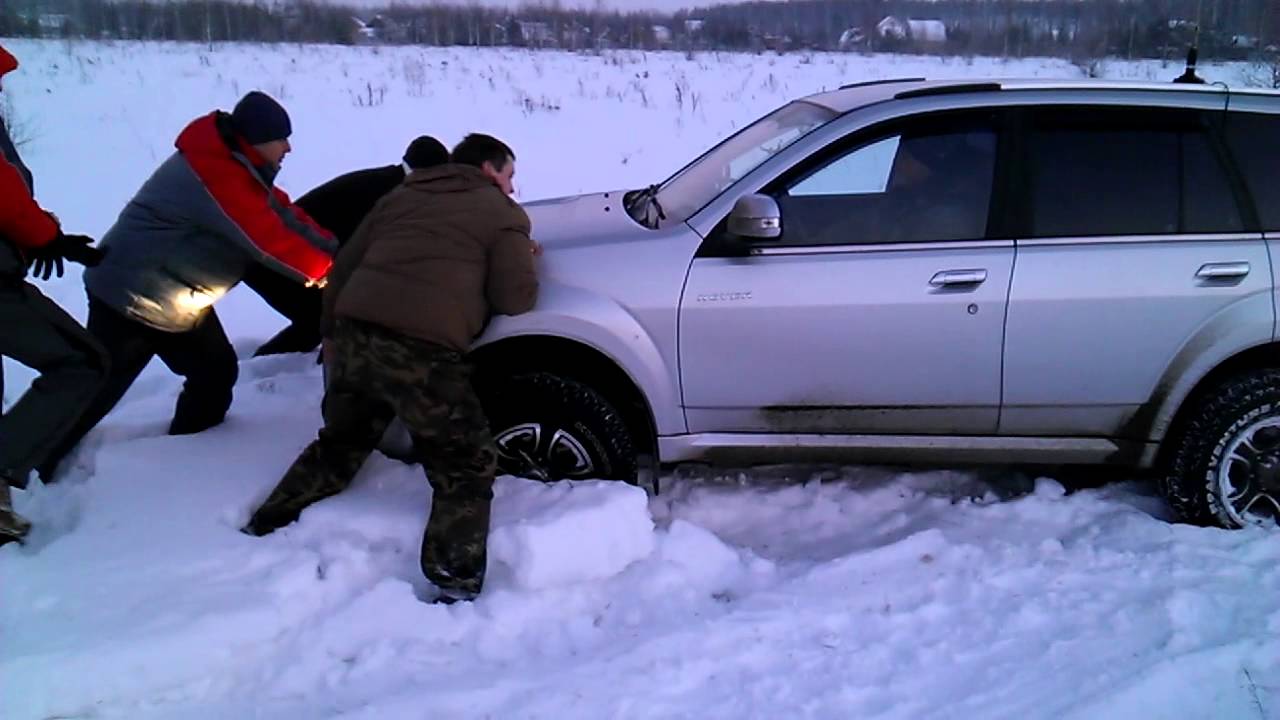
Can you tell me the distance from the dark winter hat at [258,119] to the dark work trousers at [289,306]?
88cm

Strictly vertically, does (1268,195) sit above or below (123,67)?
below

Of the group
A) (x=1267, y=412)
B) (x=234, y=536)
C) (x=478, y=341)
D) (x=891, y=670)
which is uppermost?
(x=478, y=341)

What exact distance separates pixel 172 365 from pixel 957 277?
11.0ft

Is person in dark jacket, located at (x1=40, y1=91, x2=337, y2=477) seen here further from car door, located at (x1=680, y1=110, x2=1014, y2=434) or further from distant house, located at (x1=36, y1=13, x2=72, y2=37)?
distant house, located at (x1=36, y1=13, x2=72, y2=37)

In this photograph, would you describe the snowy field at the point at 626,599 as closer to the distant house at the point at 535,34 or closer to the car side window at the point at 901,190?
the car side window at the point at 901,190

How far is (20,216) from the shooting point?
3.54 meters

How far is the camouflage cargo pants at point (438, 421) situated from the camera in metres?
3.33

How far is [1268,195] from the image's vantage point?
12.5ft

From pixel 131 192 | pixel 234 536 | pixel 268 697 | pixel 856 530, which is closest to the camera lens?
pixel 268 697

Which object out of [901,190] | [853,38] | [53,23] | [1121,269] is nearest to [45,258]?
[901,190]

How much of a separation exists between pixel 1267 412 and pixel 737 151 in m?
2.44

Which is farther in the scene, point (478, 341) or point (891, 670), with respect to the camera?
point (478, 341)

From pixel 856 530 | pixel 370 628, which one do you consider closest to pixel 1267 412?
pixel 856 530

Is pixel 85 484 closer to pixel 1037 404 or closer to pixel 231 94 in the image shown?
pixel 1037 404
